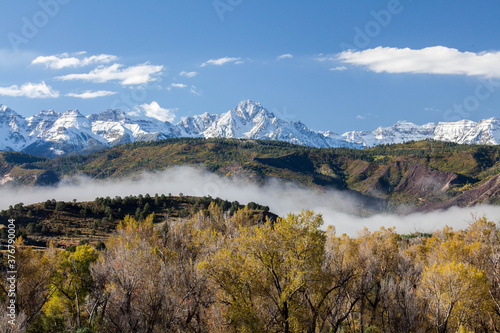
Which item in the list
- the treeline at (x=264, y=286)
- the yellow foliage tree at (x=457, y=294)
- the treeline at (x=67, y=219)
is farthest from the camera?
the treeline at (x=67, y=219)

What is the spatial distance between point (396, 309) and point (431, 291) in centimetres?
1298

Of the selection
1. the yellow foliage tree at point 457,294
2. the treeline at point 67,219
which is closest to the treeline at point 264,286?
the yellow foliage tree at point 457,294

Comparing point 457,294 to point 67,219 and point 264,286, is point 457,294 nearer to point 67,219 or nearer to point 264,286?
point 264,286

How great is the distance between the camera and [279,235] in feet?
133

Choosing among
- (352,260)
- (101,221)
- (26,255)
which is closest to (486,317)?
(352,260)

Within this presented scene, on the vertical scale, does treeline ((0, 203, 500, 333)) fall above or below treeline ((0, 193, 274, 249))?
above

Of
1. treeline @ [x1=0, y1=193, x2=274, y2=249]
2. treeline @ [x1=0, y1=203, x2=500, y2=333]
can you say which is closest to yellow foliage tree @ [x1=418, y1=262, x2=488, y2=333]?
treeline @ [x1=0, y1=203, x2=500, y2=333]

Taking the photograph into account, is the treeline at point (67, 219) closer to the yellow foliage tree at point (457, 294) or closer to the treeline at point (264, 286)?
the treeline at point (264, 286)

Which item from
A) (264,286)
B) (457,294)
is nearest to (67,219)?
(264,286)

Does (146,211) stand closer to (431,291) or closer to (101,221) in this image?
(101,221)

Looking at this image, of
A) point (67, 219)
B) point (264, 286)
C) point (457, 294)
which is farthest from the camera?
point (67, 219)

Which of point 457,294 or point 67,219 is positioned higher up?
point 457,294

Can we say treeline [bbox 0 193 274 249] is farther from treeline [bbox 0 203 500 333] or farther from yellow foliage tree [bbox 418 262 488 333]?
yellow foliage tree [bbox 418 262 488 333]

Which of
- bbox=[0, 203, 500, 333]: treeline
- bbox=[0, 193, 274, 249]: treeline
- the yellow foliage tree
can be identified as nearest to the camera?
bbox=[0, 203, 500, 333]: treeline
